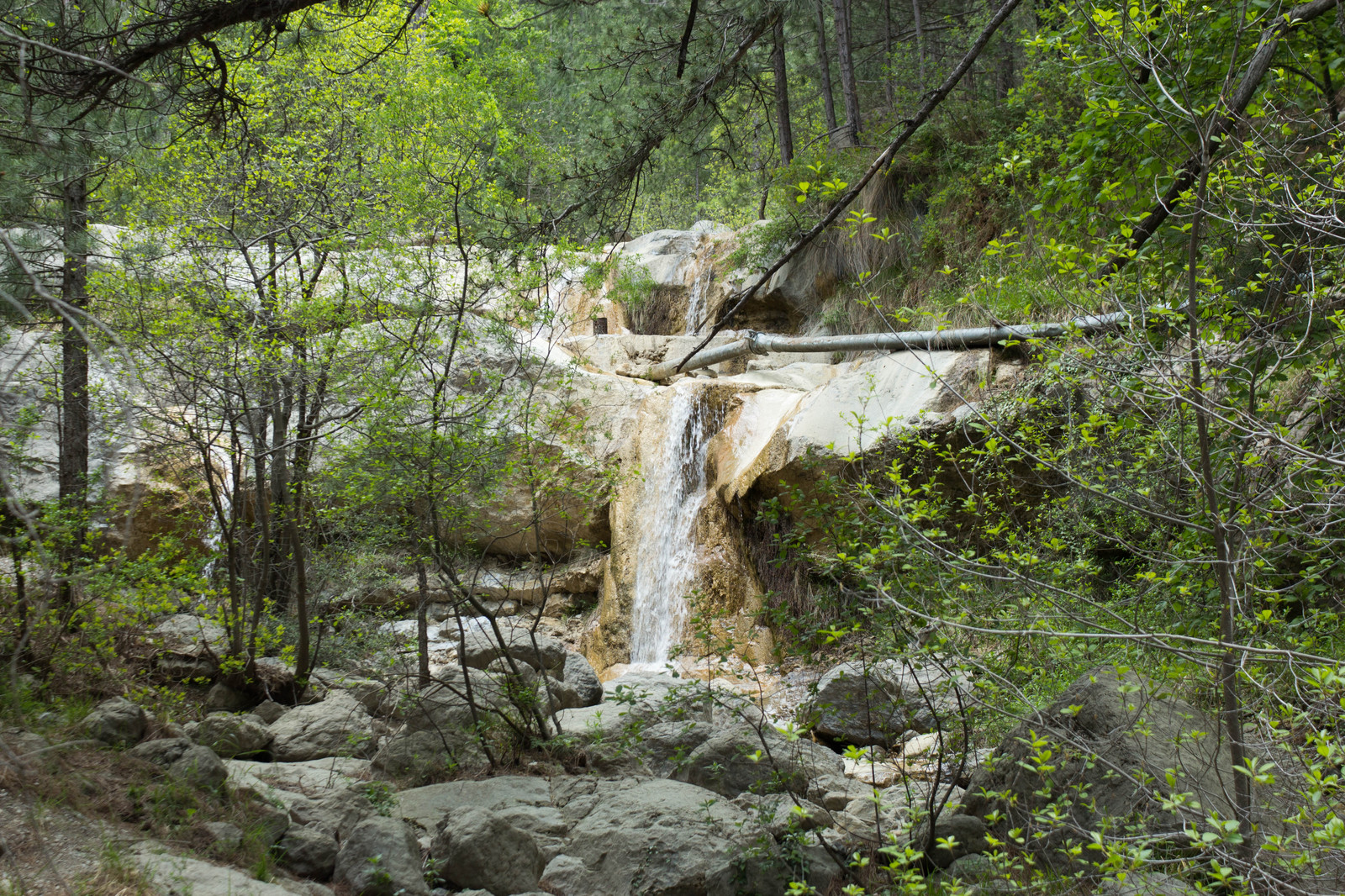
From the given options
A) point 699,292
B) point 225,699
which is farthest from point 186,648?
point 699,292

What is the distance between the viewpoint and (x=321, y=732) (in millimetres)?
6371

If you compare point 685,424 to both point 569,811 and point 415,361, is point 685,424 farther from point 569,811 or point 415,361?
point 569,811

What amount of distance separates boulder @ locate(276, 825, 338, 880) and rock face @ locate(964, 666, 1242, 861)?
336cm

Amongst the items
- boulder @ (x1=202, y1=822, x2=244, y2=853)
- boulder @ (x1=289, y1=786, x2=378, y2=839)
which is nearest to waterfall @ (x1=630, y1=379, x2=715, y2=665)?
boulder @ (x1=289, y1=786, x2=378, y2=839)

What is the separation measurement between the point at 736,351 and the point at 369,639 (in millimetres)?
7349

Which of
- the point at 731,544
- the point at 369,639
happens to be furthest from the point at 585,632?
the point at 369,639

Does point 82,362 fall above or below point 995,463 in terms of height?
above

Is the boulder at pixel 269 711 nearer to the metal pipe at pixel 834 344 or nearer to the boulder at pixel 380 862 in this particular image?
the boulder at pixel 380 862

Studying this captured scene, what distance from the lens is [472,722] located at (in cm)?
602

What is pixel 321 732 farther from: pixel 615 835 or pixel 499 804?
pixel 615 835

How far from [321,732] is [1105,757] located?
5.44 meters

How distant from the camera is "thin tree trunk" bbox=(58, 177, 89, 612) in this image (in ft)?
22.3

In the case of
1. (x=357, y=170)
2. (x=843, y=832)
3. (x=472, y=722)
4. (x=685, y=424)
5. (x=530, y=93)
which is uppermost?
Answer: (x=530, y=93)

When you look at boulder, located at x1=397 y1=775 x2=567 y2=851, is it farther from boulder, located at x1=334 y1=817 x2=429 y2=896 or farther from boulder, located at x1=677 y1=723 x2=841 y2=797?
boulder, located at x1=677 y1=723 x2=841 y2=797
